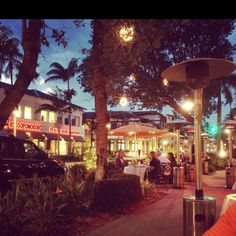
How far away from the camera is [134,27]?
9109mm

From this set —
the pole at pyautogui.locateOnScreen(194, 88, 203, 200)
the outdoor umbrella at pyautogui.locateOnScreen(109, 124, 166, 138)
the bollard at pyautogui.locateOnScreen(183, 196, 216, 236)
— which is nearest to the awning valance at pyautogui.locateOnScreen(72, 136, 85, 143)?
the outdoor umbrella at pyautogui.locateOnScreen(109, 124, 166, 138)

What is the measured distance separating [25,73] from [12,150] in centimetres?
244

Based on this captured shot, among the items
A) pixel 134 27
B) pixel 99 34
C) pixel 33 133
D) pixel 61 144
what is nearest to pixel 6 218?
pixel 134 27

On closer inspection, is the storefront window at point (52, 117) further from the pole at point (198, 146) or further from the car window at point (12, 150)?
the pole at point (198, 146)

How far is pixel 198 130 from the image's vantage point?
612cm

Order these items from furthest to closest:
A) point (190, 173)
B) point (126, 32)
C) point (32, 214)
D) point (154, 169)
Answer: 1. point (190, 173)
2. point (154, 169)
3. point (126, 32)
4. point (32, 214)

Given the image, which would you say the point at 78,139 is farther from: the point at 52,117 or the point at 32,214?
the point at 32,214

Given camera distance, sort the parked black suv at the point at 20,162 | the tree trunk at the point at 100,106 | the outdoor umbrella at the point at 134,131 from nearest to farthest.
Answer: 1. the parked black suv at the point at 20,162
2. the tree trunk at the point at 100,106
3. the outdoor umbrella at the point at 134,131

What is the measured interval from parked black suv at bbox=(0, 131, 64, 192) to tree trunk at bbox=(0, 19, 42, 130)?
1351 millimetres

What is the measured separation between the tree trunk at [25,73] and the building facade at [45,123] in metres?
31.1

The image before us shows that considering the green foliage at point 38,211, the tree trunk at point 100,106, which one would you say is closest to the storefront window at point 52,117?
the tree trunk at point 100,106

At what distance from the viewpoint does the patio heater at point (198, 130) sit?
572 cm

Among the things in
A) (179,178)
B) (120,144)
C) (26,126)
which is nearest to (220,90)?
(179,178)

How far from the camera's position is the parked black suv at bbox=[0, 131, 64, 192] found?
32.0ft
